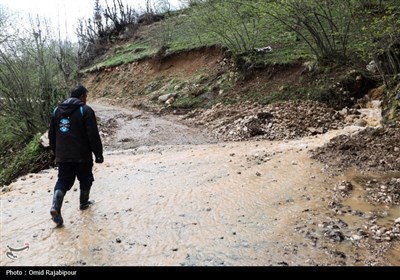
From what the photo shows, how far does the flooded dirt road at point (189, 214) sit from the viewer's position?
12.5 ft

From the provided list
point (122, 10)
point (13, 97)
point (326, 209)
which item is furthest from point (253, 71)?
point (122, 10)

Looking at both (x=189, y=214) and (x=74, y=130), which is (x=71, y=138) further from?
(x=189, y=214)

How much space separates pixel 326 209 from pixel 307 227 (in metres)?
0.67

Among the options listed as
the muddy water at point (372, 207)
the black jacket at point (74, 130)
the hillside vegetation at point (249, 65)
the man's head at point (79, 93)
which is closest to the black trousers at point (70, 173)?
the black jacket at point (74, 130)

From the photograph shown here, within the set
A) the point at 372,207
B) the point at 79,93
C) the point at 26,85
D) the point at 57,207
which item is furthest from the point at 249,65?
the point at 57,207

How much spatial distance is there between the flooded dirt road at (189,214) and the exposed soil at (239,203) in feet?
0.06

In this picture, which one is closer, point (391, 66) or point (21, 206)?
point (21, 206)

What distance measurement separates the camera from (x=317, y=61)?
1284cm

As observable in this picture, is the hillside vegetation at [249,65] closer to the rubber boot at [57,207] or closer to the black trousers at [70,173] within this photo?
the black trousers at [70,173]

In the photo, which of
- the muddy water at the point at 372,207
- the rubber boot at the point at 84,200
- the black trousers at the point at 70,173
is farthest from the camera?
the rubber boot at the point at 84,200

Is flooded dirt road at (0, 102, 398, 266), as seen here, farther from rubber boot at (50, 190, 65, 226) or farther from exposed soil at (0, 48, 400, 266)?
rubber boot at (50, 190, 65, 226)

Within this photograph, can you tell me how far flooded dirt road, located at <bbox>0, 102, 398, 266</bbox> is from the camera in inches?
150
